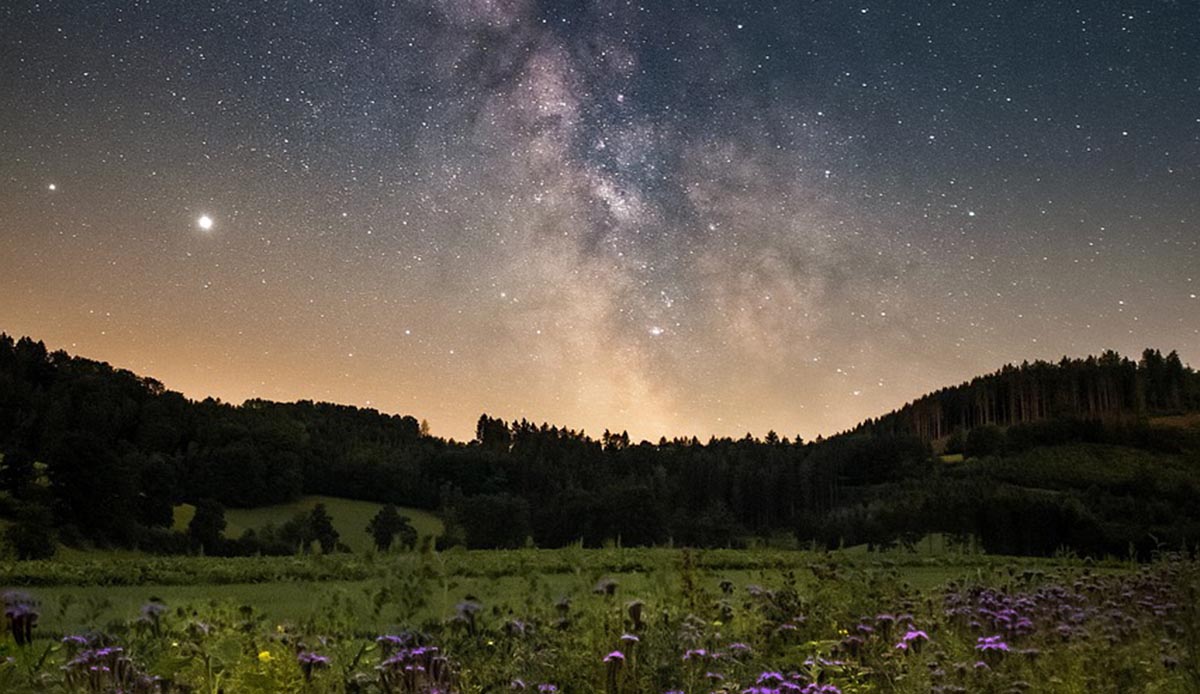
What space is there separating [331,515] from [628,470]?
32.6 meters

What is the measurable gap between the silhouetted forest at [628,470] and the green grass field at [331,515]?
49.8 inches

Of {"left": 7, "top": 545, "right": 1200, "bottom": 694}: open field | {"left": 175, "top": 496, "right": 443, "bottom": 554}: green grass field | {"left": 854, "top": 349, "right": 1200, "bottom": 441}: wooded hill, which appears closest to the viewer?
{"left": 7, "top": 545, "right": 1200, "bottom": 694}: open field

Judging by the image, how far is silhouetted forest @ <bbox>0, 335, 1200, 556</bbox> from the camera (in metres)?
44.8

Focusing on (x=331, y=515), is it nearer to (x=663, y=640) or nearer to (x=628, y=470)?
(x=628, y=470)

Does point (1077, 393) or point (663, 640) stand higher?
point (1077, 393)

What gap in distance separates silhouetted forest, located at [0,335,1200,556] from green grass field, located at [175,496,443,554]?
4.15 feet

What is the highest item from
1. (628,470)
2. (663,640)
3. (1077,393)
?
(1077,393)

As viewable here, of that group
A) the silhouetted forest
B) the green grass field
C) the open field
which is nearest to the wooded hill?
the silhouetted forest

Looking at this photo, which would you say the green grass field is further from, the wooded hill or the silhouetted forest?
the wooded hill

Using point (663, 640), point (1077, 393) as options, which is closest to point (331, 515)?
point (663, 640)

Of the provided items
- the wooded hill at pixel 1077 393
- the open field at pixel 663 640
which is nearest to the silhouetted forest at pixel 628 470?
the wooded hill at pixel 1077 393

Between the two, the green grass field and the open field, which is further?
the green grass field

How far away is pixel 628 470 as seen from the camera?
8775 centimetres

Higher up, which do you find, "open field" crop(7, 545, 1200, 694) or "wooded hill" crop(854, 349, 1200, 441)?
"wooded hill" crop(854, 349, 1200, 441)
